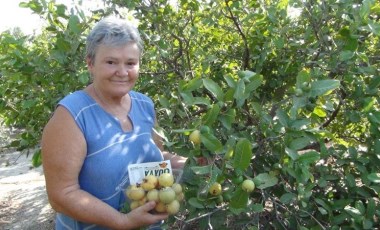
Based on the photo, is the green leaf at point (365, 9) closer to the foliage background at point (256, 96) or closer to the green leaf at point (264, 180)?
the foliage background at point (256, 96)

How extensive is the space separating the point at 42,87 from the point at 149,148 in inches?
48.9

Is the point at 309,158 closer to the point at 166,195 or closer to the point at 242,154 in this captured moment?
the point at 242,154

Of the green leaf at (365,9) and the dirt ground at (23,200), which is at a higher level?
the green leaf at (365,9)

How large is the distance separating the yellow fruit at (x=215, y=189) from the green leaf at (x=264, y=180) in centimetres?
13

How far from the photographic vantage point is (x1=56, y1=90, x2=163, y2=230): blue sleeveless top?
1779 mm

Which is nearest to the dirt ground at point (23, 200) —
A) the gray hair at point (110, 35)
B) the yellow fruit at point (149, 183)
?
the gray hair at point (110, 35)

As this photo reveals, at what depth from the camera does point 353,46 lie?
82.6 inches

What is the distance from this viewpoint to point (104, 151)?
5.91 ft

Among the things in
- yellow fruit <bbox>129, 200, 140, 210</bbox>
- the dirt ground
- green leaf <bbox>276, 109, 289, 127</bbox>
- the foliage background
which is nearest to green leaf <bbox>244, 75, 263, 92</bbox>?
the foliage background

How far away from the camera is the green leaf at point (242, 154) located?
4.88ft

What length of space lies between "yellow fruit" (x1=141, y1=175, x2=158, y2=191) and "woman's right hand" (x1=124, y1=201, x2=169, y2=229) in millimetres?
64

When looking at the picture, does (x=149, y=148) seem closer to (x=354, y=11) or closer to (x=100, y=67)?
(x=100, y=67)

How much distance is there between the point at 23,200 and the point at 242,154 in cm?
508

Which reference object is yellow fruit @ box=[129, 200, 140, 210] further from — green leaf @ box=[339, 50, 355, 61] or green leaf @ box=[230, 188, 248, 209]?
green leaf @ box=[339, 50, 355, 61]
